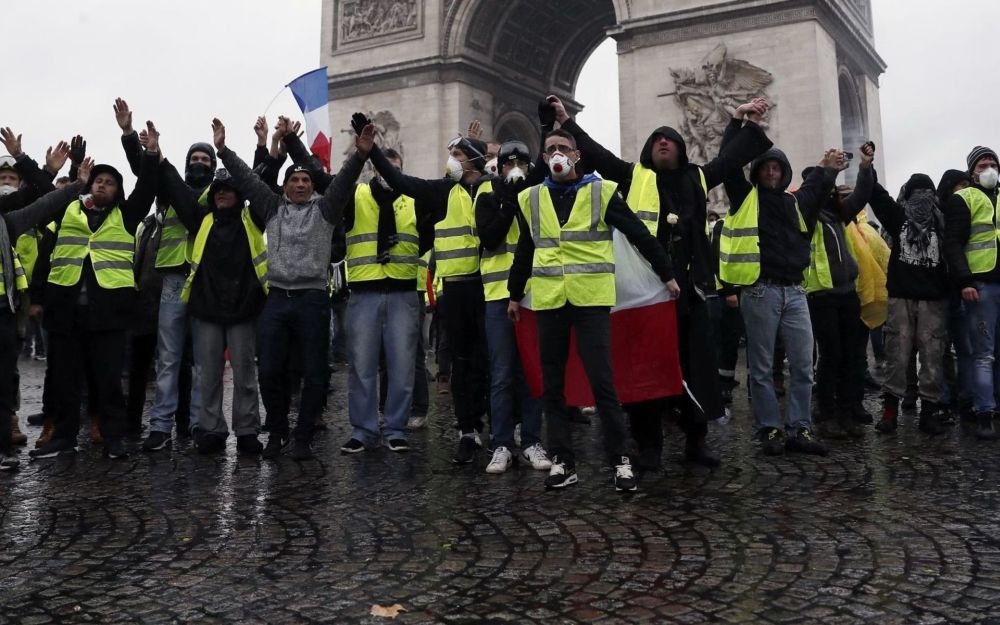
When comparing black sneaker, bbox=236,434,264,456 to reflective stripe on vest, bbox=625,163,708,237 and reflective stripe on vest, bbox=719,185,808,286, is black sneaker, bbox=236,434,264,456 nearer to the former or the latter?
reflective stripe on vest, bbox=625,163,708,237

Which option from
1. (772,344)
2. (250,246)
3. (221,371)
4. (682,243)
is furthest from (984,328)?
(221,371)

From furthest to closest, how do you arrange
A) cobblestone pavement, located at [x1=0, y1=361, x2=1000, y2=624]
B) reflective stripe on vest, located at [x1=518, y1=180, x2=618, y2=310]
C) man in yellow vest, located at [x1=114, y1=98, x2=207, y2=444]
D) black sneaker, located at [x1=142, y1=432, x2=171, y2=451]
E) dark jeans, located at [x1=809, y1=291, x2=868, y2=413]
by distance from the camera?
dark jeans, located at [x1=809, y1=291, x2=868, y2=413]
man in yellow vest, located at [x1=114, y1=98, x2=207, y2=444]
black sneaker, located at [x1=142, y1=432, x2=171, y2=451]
reflective stripe on vest, located at [x1=518, y1=180, x2=618, y2=310]
cobblestone pavement, located at [x1=0, y1=361, x2=1000, y2=624]

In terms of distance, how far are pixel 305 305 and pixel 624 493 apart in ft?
8.51

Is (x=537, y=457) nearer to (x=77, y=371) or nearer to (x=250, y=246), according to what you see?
(x=250, y=246)

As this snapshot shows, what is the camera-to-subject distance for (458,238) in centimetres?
633

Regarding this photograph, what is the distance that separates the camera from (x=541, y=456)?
5676 millimetres

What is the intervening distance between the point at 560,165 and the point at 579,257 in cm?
49

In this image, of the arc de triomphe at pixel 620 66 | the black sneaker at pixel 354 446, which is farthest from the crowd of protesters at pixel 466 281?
the arc de triomphe at pixel 620 66

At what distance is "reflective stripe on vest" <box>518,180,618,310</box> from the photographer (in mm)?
4938

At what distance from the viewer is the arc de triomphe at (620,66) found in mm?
19812

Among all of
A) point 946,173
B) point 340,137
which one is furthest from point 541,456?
point 340,137

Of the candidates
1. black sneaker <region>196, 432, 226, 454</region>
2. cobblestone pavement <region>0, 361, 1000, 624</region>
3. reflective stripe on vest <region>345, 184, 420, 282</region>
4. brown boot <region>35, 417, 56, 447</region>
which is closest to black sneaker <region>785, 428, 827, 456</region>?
cobblestone pavement <region>0, 361, 1000, 624</region>

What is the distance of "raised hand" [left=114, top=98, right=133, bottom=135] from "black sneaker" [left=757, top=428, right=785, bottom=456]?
4.69m

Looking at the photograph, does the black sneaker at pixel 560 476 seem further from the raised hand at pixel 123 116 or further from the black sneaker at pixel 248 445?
the raised hand at pixel 123 116
